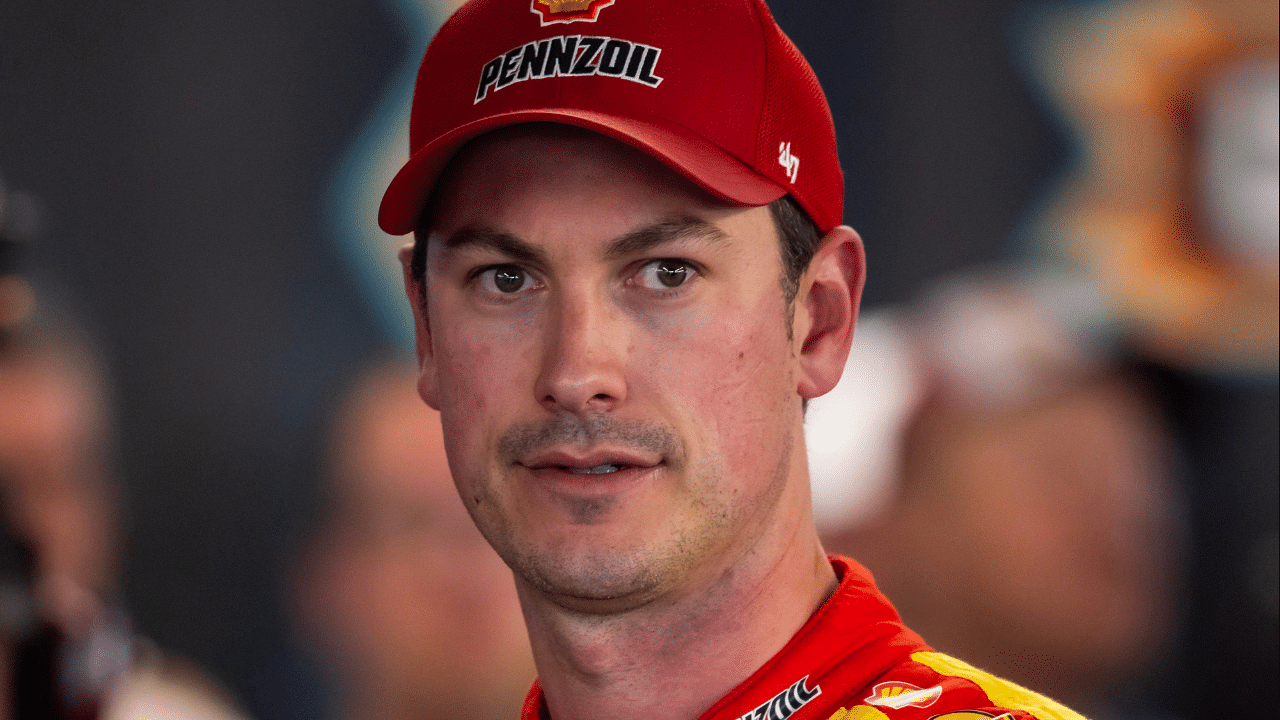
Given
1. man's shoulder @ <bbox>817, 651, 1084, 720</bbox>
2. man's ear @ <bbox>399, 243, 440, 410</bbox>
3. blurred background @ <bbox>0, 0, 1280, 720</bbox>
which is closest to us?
man's shoulder @ <bbox>817, 651, 1084, 720</bbox>

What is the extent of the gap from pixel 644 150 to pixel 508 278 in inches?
8.1

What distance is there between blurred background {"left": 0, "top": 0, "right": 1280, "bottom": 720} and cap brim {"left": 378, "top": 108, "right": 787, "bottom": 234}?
166 centimetres

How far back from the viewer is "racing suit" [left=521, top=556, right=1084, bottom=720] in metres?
1.09

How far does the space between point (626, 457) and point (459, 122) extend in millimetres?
393

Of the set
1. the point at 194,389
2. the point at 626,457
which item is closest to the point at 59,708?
the point at 194,389

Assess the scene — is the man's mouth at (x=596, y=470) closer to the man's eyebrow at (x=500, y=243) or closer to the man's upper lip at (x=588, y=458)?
the man's upper lip at (x=588, y=458)

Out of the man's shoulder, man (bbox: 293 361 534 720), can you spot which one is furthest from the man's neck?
man (bbox: 293 361 534 720)

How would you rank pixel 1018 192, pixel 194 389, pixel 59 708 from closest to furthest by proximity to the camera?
pixel 59 708 < pixel 194 389 < pixel 1018 192

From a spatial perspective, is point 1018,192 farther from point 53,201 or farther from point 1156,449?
point 53,201

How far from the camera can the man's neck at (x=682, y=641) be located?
1225mm

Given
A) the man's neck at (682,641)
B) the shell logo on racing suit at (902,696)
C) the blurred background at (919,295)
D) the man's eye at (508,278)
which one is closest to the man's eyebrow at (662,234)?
the man's eye at (508,278)

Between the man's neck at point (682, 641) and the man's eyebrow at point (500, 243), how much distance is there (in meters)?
0.37

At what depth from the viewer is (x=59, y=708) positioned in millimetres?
2717

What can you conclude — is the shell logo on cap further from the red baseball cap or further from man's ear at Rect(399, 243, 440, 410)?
man's ear at Rect(399, 243, 440, 410)
